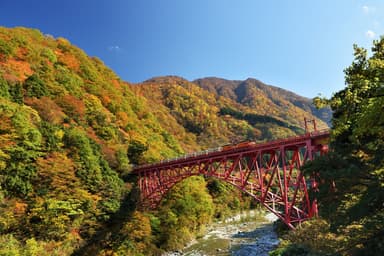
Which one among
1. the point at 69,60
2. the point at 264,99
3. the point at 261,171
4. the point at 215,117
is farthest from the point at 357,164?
the point at 264,99

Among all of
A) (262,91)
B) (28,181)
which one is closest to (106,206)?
(28,181)

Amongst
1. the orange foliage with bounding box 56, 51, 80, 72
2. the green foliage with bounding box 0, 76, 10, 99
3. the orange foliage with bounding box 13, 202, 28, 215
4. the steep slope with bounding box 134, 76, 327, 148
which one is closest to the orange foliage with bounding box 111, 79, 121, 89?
the orange foliage with bounding box 56, 51, 80, 72

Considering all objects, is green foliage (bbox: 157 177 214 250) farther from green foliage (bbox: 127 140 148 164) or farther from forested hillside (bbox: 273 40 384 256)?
forested hillside (bbox: 273 40 384 256)

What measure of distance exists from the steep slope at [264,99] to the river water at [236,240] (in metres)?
99.5

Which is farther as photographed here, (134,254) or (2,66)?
(2,66)

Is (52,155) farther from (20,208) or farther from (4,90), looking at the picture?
(4,90)

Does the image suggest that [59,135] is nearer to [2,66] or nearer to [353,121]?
[2,66]

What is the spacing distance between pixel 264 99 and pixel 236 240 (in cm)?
13598

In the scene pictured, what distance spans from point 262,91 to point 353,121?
177 m

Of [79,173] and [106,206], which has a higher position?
[79,173]

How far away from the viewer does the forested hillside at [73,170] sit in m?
18.1

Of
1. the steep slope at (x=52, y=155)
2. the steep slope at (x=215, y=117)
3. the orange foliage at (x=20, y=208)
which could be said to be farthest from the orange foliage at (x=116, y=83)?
the orange foliage at (x=20, y=208)

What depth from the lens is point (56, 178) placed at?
20469 mm

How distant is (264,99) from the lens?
15488 centimetres
